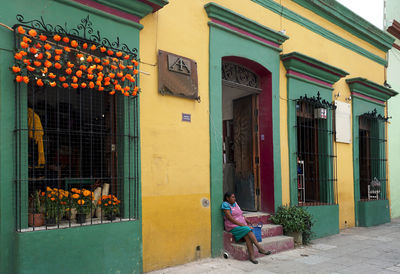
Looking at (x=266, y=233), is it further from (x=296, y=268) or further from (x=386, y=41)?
(x=386, y=41)

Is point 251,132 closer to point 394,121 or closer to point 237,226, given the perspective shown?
point 237,226

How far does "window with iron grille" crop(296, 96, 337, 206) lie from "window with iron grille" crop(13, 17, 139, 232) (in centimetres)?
471

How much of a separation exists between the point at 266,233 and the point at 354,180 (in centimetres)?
402

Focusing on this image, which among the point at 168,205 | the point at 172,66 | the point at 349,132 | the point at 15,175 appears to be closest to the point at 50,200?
the point at 15,175

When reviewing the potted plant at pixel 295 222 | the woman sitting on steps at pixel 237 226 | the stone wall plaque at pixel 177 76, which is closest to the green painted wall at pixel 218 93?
the woman sitting on steps at pixel 237 226

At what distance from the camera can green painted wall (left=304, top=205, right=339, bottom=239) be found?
7.88m

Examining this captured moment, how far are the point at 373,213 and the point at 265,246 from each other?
5.09m

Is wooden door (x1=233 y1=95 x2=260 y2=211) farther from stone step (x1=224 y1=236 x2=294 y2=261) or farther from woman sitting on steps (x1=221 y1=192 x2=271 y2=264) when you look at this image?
woman sitting on steps (x1=221 y1=192 x2=271 y2=264)

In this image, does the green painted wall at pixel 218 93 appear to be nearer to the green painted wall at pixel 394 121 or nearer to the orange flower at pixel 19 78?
the orange flower at pixel 19 78

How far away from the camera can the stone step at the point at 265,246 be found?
5852mm

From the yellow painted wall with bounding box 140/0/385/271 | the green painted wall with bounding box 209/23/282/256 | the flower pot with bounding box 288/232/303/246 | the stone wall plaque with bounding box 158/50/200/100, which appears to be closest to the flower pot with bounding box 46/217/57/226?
the yellow painted wall with bounding box 140/0/385/271

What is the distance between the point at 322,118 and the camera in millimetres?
8609

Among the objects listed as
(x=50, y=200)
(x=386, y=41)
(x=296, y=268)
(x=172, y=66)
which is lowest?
(x=296, y=268)

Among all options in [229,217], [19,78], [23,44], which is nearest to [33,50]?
[23,44]
